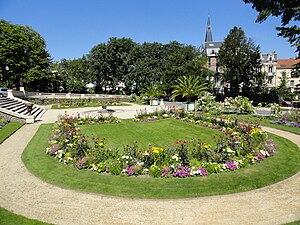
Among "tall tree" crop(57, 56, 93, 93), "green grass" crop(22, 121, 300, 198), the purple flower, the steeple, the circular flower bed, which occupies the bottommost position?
"green grass" crop(22, 121, 300, 198)

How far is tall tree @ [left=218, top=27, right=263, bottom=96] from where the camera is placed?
37188mm

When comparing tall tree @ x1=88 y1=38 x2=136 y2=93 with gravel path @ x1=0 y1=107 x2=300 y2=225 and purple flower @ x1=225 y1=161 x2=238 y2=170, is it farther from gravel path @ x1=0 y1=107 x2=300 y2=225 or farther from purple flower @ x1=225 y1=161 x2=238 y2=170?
gravel path @ x1=0 y1=107 x2=300 y2=225

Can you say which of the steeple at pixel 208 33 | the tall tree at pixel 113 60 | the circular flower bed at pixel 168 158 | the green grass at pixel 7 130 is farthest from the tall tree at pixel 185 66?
the steeple at pixel 208 33

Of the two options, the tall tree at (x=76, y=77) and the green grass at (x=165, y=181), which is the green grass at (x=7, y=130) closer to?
the green grass at (x=165, y=181)

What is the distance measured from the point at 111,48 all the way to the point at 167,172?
159ft

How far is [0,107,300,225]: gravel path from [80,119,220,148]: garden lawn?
4687mm

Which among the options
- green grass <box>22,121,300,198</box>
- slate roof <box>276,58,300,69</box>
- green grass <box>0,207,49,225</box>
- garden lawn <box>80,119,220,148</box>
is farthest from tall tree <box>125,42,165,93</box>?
green grass <box>0,207,49,225</box>

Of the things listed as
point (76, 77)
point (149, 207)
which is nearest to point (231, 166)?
point (149, 207)

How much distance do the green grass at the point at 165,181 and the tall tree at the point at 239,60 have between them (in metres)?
31.8

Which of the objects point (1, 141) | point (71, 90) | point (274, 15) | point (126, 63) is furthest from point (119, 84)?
point (1, 141)

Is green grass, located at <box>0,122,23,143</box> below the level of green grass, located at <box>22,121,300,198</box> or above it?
above

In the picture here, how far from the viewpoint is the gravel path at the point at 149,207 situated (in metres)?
4.78

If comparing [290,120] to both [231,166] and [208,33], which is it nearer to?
[231,166]

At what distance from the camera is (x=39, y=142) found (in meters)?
11.6
